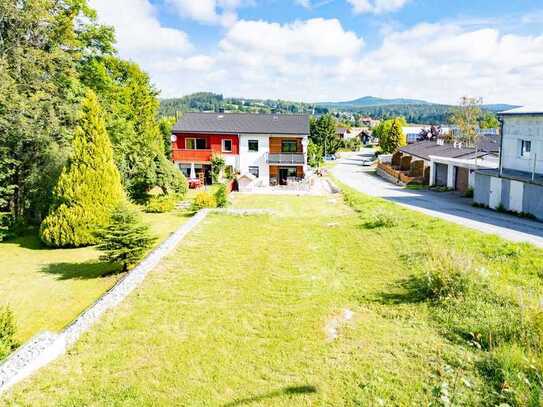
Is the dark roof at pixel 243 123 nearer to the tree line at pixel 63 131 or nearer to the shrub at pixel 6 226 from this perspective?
the tree line at pixel 63 131

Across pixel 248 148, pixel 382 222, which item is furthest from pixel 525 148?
pixel 248 148


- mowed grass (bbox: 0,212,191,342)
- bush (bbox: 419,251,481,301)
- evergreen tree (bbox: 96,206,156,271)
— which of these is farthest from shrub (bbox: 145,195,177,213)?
bush (bbox: 419,251,481,301)

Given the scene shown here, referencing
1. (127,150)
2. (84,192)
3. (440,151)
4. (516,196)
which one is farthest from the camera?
(440,151)

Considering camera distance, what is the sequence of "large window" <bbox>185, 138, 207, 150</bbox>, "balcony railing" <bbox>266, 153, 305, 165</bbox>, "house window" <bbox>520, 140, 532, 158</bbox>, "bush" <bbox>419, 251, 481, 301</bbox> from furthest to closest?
"large window" <bbox>185, 138, 207, 150</bbox> < "balcony railing" <bbox>266, 153, 305, 165</bbox> < "house window" <bbox>520, 140, 532, 158</bbox> < "bush" <bbox>419, 251, 481, 301</bbox>

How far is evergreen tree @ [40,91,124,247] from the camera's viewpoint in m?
17.2

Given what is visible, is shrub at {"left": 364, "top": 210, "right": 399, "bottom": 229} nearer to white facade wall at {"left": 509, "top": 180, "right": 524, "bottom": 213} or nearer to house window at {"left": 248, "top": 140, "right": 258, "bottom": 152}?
white facade wall at {"left": 509, "top": 180, "right": 524, "bottom": 213}

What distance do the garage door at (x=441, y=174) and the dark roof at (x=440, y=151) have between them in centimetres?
119

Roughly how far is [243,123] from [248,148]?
2.95m

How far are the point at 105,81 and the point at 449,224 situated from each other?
21814 mm

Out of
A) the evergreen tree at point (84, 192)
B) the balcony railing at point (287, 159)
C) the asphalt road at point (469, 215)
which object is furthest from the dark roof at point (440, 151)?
the evergreen tree at point (84, 192)

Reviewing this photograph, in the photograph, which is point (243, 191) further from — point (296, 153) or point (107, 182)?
point (107, 182)

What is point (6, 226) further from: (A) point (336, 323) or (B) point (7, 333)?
(A) point (336, 323)

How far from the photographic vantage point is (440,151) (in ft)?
135

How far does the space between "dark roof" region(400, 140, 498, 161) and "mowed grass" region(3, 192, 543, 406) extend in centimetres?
2465
